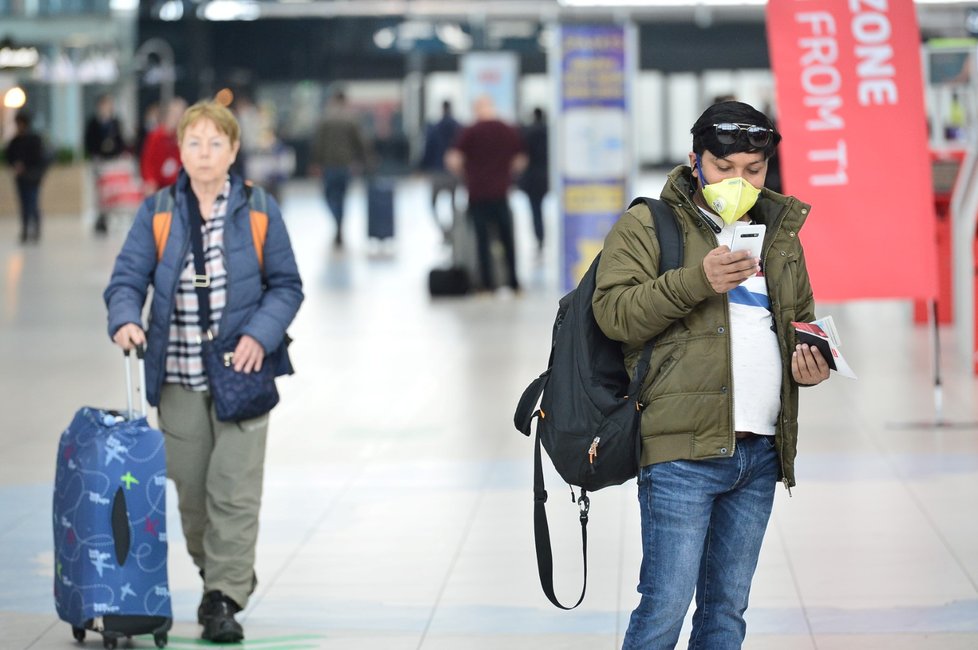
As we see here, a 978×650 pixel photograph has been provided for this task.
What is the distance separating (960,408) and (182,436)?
5148 mm

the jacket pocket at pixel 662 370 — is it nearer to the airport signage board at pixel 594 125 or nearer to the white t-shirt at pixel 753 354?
the white t-shirt at pixel 753 354

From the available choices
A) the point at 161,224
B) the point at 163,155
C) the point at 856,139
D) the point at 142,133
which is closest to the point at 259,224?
the point at 161,224

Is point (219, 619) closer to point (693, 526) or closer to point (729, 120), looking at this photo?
point (693, 526)

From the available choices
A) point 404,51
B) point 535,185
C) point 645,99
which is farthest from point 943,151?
point 404,51

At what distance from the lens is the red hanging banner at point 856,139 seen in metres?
7.36

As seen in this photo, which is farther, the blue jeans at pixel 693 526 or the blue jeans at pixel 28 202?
the blue jeans at pixel 28 202

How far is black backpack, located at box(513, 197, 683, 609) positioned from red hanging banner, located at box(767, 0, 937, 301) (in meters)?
A: 4.03

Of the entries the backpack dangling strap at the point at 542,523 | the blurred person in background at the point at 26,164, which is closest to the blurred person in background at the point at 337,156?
the blurred person in background at the point at 26,164

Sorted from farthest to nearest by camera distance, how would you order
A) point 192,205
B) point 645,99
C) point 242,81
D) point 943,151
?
point 242,81, point 645,99, point 943,151, point 192,205

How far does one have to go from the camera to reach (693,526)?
348 centimetres

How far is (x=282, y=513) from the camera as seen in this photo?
668 cm

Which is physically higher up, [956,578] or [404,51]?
[404,51]

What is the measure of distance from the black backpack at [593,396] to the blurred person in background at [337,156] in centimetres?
1710

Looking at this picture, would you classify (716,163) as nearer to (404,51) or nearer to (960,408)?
(960,408)
